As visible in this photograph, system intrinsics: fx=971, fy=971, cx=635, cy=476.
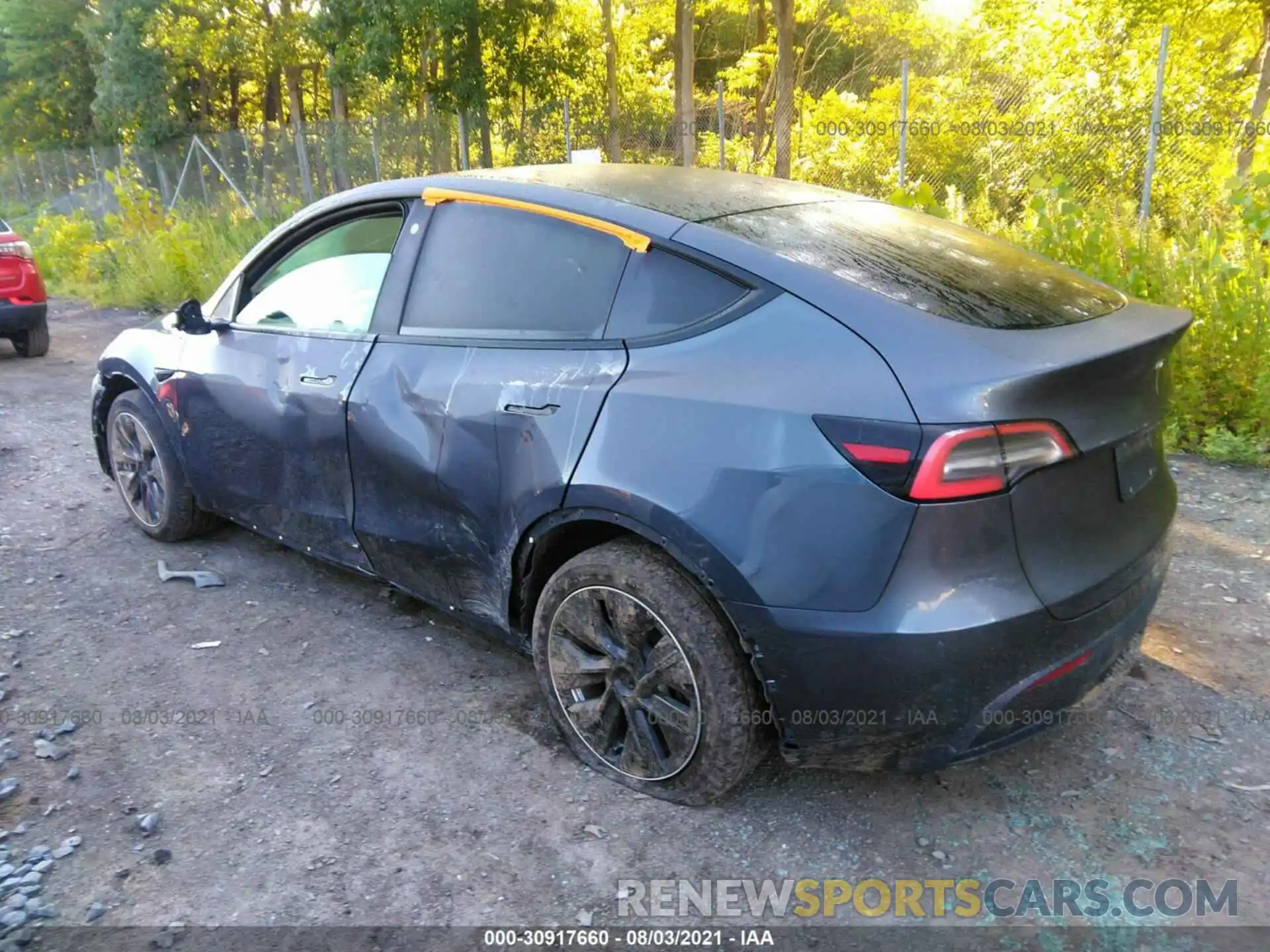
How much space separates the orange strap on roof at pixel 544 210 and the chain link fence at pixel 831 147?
302cm

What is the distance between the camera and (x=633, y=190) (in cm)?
307

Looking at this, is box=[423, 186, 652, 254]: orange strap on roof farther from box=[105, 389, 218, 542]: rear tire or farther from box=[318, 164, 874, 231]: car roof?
box=[105, 389, 218, 542]: rear tire

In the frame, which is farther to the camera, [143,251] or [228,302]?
[143,251]

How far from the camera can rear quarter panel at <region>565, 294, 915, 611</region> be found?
7.27 ft

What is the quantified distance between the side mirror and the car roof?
81 cm

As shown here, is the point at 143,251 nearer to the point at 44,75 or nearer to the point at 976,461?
the point at 976,461

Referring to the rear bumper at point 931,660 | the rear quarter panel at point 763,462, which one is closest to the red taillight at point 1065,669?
the rear bumper at point 931,660

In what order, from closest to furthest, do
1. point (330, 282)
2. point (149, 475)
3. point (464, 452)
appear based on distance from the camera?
point (464, 452) → point (330, 282) → point (149, 475)

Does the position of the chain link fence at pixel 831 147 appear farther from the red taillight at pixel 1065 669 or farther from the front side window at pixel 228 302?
the red taillight at pixel 1065 669

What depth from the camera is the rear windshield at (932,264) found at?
2506 millimetres

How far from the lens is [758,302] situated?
2.49m

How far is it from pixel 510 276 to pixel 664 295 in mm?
623

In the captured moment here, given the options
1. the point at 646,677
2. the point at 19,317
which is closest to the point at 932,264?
the point at 646,677

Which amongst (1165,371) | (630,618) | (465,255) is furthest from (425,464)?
(1165,371)
